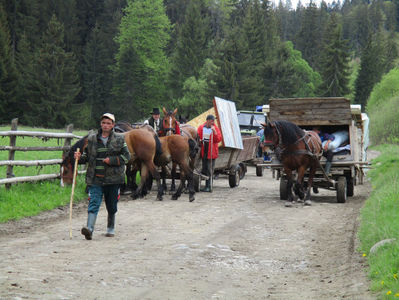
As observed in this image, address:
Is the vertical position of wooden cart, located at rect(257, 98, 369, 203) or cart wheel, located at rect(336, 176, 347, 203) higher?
wooden cart, located at rect(257, 98, 369, 203)

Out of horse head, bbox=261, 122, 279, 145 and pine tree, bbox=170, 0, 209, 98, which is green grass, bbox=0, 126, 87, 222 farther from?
pine tree, bbox=170, 0, 209, 98

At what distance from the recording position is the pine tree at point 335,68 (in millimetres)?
76500

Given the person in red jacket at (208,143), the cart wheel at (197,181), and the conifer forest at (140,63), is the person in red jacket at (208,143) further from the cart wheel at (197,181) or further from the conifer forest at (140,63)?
the conifer forest at (140,63)

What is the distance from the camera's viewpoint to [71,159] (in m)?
12.1

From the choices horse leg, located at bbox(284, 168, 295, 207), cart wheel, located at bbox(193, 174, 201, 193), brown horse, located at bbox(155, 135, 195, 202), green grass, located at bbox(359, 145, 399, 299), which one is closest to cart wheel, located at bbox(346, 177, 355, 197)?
horse leg, located at bbox(284, 168, 295, 207)

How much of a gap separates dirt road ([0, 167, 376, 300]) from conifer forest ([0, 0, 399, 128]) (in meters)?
47.7

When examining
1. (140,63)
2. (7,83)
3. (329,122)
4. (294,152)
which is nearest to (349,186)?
(329,122)

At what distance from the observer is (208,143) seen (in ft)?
52.9

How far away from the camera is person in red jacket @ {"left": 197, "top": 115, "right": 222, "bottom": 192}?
16125mm

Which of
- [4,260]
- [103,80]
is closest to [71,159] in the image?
[4,260]

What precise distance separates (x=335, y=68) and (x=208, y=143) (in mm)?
64521

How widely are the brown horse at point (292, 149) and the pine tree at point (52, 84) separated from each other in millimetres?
47055

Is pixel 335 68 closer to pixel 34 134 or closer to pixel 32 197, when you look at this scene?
pixel 34 134

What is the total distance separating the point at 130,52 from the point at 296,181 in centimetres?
5395
